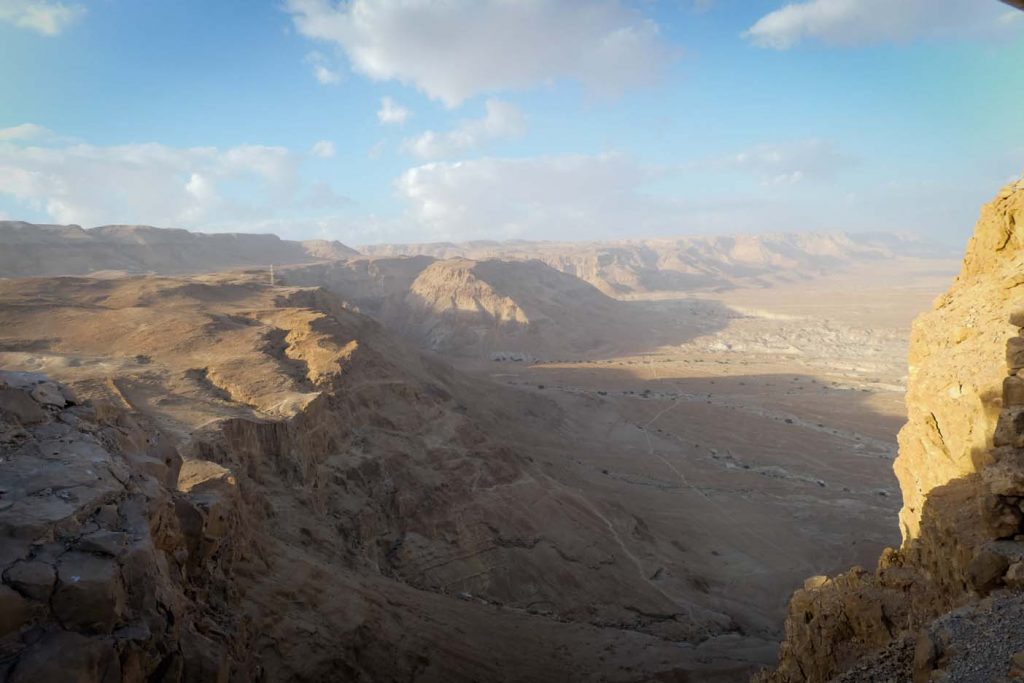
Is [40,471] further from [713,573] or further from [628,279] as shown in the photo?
[628,279]

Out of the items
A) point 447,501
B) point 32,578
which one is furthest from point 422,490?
point 32,578

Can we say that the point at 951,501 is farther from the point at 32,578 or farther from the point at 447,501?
the point at 447,501

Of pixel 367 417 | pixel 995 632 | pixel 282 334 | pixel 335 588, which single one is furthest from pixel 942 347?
pixel 282 334

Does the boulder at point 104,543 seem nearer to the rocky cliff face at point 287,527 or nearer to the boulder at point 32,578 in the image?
the rocky cliff face at point 287,527

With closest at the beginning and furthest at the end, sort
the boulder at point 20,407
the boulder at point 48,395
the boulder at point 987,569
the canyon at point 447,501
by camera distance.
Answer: the boulder at point 987,569 < the canyon at point 447,501 < the boulder at point 20,407 < the boulder at point 48,395

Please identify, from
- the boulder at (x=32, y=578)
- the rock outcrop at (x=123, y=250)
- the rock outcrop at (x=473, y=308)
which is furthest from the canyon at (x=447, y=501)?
the rock outcrop at (x=123, y=250)

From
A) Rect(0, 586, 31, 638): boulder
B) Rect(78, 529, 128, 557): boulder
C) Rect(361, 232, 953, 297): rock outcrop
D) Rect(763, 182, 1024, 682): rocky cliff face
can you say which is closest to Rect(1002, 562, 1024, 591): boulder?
Rect(763, 182, 1024, 682): rocky cliff face

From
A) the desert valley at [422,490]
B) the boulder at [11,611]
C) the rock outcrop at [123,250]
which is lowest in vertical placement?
the desert valley at [422,490]

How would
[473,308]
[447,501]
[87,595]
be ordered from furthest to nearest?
[473,308]
[447,501]
[87,595]
